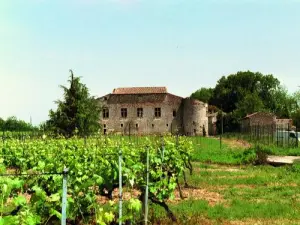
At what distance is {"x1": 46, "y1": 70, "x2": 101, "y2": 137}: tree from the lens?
36.0 meters

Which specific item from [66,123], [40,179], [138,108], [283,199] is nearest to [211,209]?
[283,199]

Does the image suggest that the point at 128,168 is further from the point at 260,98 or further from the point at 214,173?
the point at 260,98

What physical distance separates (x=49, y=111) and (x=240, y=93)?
47842 millimetres

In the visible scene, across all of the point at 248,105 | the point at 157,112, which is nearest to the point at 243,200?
the point at 157,112

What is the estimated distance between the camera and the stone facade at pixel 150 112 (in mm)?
62156

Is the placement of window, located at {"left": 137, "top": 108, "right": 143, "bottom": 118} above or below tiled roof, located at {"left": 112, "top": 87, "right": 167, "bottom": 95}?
below

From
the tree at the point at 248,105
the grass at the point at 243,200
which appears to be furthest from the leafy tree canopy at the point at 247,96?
the grass at the point at 243,200

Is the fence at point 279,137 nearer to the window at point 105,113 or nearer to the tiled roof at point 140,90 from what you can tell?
the tiled roof at point 140,90

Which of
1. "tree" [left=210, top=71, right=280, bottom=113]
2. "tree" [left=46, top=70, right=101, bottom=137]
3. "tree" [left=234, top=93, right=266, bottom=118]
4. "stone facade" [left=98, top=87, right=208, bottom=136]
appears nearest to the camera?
"tree" [left=46, top=70, right=101, bottom=137]

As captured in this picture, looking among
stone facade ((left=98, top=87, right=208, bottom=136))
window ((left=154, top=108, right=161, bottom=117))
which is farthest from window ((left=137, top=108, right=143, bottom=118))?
window ((left=154, top=108, right=161, bottom=117))

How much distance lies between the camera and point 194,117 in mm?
61750

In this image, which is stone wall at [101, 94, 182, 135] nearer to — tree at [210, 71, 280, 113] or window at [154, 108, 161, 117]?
window at [154, 108, 161, 117]

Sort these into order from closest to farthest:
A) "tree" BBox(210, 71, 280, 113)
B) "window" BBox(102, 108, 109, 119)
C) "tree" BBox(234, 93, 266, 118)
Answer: "window" BBox(102, 108, 109, 119) → "tree" BBox(234, 93, 266, 118) → "tree" BBox(210, 71, 280, 113)

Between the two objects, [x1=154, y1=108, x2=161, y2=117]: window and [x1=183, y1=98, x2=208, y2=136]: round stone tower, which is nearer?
[x1=183, y1=98, x2=208, y2=136]: round stone tower
